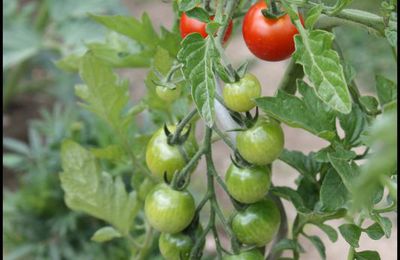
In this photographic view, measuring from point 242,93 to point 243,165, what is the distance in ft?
0.30

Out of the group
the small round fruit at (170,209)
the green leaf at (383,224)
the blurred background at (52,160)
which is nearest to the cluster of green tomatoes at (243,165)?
the small round fruit at (170,209)

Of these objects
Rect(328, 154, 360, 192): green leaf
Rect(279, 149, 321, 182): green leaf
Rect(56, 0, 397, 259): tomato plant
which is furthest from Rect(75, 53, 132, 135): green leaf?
Rect(328, 154, 360, 192): green leaf

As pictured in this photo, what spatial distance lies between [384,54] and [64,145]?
2.52 meters

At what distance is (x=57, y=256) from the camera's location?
2.00 meters

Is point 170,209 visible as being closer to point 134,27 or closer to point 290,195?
point 290,195

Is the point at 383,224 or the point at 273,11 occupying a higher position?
the point at 273,11

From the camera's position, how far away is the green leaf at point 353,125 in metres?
0.72

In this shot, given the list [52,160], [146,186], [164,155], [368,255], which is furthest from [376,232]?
[52,160]

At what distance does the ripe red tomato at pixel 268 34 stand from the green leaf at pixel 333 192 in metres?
0.13

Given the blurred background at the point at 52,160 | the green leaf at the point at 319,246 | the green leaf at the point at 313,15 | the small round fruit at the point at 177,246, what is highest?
the green leaf at the point at 313,15

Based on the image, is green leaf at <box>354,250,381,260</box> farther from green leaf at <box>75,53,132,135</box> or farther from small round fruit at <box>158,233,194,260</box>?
green leaf at <box>75,53,132,135</box>

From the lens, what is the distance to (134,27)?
86cm

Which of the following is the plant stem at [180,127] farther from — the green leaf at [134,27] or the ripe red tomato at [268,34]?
the green leaf at [134,27]

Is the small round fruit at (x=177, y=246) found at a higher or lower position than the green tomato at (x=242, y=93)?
lower
